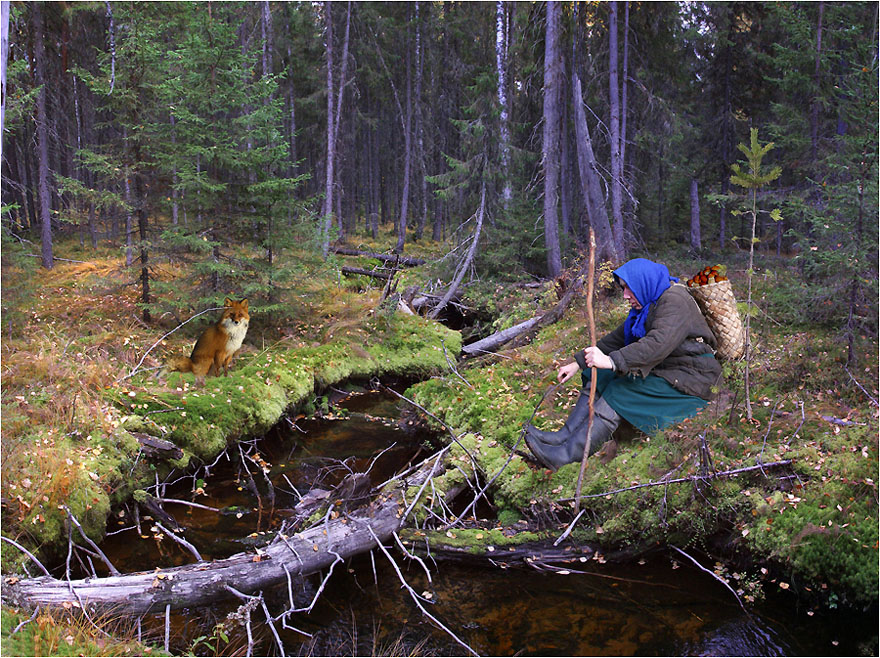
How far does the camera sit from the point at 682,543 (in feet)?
15.0

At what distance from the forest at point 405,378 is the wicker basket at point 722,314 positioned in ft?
0.50

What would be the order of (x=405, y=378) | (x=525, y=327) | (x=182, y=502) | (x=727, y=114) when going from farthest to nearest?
(x=727, y=114) < (x=525, y=327) < (x=405, y=378) < (x=182, y=502)

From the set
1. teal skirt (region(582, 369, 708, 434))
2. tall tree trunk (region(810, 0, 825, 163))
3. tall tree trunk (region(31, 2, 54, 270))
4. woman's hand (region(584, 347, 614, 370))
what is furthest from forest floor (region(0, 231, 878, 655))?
tall tree trunk (region(810, 0, 825, 163))

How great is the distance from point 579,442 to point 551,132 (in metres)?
10.5

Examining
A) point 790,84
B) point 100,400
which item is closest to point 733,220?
point 790,84

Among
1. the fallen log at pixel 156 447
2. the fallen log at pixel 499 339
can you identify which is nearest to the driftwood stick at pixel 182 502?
the fallen log at pixel 156 447

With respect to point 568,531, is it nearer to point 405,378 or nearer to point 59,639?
point 59,639

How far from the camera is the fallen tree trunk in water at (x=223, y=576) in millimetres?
3533

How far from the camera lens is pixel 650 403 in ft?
16.4

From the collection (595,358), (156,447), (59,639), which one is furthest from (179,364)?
(595,358)

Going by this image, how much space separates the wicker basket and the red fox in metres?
5.84

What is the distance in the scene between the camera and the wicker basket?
16.8 feet

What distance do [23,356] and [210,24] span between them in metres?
5.79

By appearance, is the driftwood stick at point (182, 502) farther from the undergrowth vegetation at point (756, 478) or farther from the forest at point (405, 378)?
the undergrowth vegetation at point (756, 478)
